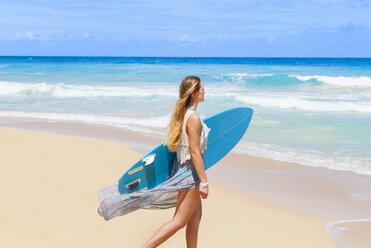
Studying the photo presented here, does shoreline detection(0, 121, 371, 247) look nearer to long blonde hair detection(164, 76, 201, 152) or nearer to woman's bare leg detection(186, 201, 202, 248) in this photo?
woman's bare leg detection(186, 201, 202, 248)

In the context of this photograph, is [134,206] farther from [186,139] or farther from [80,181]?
[80,181]

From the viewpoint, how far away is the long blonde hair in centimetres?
272

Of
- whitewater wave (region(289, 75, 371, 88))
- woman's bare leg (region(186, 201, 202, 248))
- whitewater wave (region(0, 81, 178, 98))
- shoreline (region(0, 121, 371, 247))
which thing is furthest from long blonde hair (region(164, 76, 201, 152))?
whitewater wave (region(289, 75, 371, 88))

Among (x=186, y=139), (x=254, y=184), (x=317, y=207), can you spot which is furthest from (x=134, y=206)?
(x=254, y=184)

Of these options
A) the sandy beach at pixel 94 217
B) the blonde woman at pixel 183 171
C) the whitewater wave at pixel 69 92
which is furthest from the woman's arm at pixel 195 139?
the whitewater wave at pixel 69 92

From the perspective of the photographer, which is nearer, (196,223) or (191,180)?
(191,180)

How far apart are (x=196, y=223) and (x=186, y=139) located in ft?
1.92

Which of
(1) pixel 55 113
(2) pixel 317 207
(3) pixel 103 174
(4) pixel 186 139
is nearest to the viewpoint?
(4) pixel 186 139

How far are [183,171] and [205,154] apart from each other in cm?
78

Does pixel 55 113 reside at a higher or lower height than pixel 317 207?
lower

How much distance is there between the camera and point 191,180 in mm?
2729

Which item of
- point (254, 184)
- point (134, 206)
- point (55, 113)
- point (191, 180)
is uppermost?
point (191, 180)

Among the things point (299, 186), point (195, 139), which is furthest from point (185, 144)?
point (299, 186)

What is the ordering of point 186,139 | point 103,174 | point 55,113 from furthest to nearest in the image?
1. point 55,113
2. point 103,174
3. point 186,139
